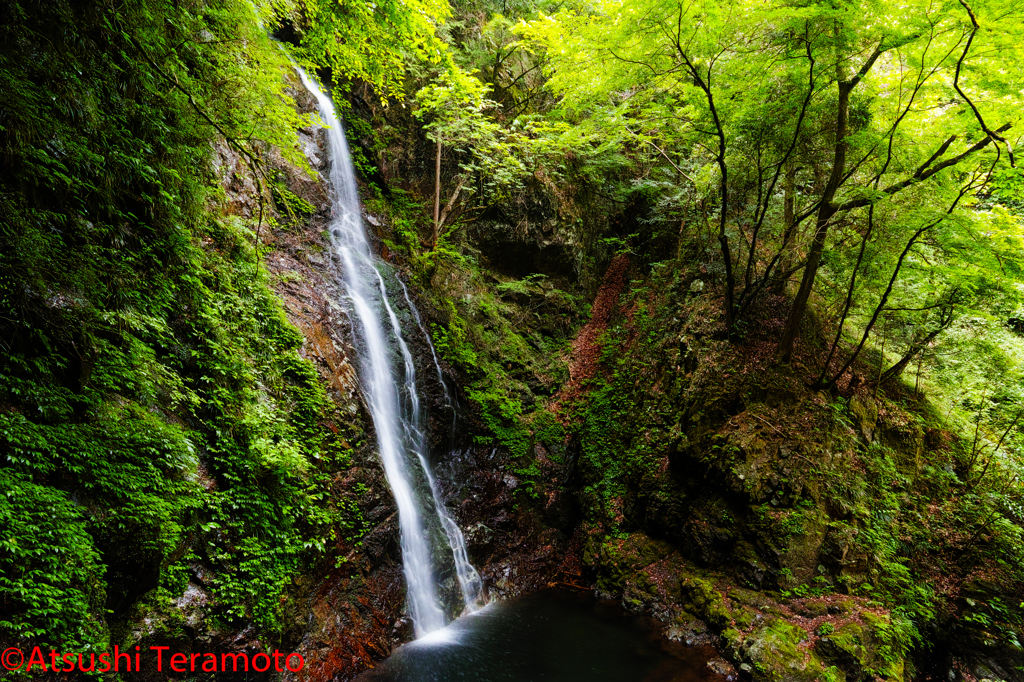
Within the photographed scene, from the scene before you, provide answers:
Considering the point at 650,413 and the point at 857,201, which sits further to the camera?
the point at 650,413

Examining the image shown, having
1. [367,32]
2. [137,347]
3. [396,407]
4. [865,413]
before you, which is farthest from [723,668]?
[367,32]

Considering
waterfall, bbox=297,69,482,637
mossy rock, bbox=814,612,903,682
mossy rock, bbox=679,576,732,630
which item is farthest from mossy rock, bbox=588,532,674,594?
mossy rock, bbox=814,612,903,682

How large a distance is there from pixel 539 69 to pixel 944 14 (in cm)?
1166

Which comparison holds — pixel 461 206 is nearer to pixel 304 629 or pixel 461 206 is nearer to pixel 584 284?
pixel 584 284

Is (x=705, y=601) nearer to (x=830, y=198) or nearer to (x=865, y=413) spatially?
(x=865, y=413)

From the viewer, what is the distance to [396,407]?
861 cm

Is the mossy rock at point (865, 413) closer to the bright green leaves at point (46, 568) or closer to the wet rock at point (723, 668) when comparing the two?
the wet rock at point (723, 668)

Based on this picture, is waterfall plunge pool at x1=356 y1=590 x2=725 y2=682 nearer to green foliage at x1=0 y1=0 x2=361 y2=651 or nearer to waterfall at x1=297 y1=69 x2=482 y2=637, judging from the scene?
waterfall at x1=297 y1=69 x2=482 y2=637

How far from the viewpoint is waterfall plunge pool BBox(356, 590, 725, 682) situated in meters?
5.83

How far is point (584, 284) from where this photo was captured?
13.8 metres

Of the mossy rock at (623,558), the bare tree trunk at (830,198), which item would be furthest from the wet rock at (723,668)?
the bare tree trunk at (830,198)

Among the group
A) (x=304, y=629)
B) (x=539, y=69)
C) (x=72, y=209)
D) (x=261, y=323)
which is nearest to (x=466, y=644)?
(x=304, y=629)

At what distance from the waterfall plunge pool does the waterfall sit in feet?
1.72

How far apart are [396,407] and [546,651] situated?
15.3ft
